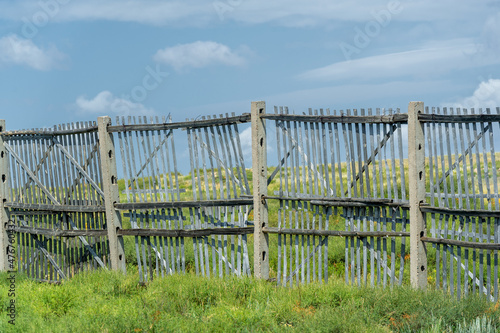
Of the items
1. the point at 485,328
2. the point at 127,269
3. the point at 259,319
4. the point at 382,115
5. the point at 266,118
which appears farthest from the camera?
the point at 127,269

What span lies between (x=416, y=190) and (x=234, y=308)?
3059mm

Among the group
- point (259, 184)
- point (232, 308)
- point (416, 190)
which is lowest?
point (232, 308)

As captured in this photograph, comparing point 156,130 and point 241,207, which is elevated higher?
point 156,130

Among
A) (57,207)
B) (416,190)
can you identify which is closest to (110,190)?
(57,207)

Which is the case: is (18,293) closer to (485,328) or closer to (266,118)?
(266,118)

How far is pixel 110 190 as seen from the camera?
9781 millimetres

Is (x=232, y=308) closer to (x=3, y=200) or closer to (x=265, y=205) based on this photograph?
(x=265, y=205)

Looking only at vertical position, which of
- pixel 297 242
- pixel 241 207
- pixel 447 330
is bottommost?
pixel 447 330

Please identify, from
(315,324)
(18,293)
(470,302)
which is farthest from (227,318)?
(18,293)

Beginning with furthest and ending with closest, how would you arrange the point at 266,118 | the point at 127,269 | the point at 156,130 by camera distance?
1. the point at 127,269
2. the point at 156,130
3. the point at 266,118

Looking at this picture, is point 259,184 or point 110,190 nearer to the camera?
point 259,184

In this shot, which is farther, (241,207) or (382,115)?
(241,207)

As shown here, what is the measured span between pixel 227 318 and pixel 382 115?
355cm

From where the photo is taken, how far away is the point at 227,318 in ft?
21.1
